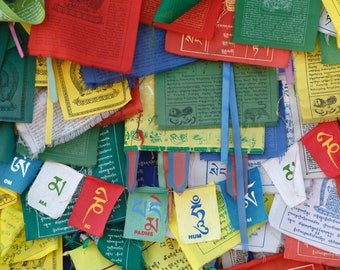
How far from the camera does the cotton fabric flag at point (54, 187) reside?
140 centimetres

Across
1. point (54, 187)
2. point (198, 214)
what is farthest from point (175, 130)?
point (54, 187)

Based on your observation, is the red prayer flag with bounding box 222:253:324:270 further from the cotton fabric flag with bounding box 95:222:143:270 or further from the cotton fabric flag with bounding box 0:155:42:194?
the cotton fabric flag with bounding box 0:155:42:194

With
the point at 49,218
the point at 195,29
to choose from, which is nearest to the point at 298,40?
the point at 195,29

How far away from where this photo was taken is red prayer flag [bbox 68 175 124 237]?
1.37m

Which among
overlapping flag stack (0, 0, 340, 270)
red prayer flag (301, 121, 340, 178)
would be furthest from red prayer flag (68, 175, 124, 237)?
red prayer flag (301, 121, 340, 178)

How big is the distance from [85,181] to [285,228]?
0.51 meters

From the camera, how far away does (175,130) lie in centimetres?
133

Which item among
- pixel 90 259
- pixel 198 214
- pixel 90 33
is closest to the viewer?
pixel 90 33

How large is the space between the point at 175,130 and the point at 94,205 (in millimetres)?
279

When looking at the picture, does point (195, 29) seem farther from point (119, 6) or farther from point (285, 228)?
point (285, 228)

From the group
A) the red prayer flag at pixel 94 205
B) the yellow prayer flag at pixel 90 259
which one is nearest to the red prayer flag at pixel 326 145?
the red prayer flag at pixel 94 205

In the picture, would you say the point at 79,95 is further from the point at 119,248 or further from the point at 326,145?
the point at 326,145

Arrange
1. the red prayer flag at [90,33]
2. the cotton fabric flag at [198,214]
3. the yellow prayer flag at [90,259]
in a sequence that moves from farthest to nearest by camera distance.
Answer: the yellow prayer flag at [90,259] < the cotton fabric flag at [198,214] < the red prayer flag at [90,33]

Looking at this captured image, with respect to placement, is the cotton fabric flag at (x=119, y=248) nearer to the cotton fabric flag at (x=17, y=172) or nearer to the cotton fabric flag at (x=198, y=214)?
the cotton fabric flag at (x=198, y=214)
